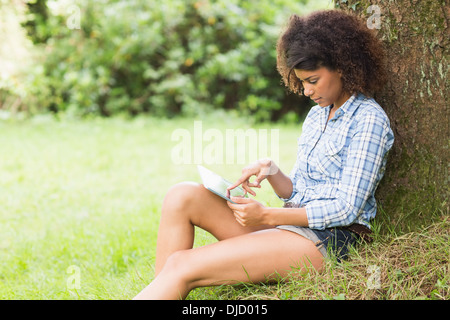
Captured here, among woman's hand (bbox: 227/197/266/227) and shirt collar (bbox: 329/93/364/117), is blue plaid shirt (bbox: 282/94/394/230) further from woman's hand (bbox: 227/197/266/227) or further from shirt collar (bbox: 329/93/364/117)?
woman's hand (bbox: 227/197/266/227)

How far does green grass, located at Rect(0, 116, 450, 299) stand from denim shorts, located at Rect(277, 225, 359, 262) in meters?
0.05

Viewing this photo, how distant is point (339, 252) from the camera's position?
209cm

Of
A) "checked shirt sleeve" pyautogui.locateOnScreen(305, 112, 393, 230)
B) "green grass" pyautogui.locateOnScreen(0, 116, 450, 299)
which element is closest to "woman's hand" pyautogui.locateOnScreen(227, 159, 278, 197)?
"checked shirt sleeve" pyautogui.locateOnScreen(305, 112, 393, 230)

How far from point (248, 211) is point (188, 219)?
0.32m

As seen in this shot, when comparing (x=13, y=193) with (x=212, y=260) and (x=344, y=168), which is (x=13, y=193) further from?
(x=344, y=168)

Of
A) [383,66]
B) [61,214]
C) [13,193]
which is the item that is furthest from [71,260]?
[383,66]

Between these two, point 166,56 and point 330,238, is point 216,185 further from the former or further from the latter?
point 166,56

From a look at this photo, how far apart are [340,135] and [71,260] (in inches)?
80.8

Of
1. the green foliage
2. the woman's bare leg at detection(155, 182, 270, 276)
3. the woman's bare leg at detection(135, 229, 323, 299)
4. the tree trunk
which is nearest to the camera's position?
the woman's bare leg at detection(135, 229, 323, 299)

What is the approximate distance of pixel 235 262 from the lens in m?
1.99

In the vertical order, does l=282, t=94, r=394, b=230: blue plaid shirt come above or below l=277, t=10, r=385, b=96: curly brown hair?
below

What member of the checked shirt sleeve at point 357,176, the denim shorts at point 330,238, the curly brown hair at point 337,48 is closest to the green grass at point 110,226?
the denim shorts at point 330,238

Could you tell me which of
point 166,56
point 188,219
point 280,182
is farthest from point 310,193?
point 166,56

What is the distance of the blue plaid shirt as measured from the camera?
1998 millimetres
